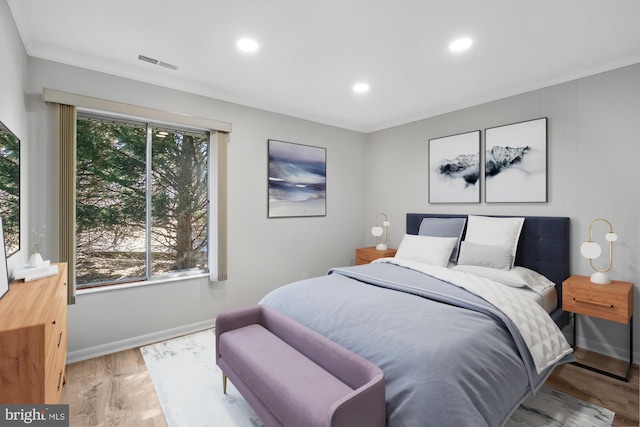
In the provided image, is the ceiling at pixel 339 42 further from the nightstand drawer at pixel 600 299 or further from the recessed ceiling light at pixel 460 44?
the nightstand drawer at pixel 600 299

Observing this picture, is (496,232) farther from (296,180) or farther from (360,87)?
(296,180)

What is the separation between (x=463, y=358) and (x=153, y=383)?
2156 millimetres

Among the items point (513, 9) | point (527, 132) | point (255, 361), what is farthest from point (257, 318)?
point (527, 132)

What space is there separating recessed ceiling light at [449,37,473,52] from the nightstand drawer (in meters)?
2.07

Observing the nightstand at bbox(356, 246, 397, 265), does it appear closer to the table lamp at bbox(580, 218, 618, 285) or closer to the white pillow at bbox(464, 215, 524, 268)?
the white pillow at bbox(464, 215, 524, 268)

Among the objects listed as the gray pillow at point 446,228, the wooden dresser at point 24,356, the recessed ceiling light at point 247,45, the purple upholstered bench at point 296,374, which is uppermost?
the recessed ceiling light at point 247,45

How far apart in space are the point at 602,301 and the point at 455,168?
189 cm

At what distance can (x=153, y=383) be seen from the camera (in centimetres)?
229

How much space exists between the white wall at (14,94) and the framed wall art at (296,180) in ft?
7.04

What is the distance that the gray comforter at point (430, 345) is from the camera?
1328 millimetres

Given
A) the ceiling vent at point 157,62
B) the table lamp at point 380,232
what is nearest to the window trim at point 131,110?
the ceiling vent at point 157,62

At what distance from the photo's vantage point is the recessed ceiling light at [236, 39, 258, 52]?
2297 mm

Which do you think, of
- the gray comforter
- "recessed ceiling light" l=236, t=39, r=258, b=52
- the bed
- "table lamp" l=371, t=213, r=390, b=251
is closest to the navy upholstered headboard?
the bed

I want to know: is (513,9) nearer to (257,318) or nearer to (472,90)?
(472,90)
